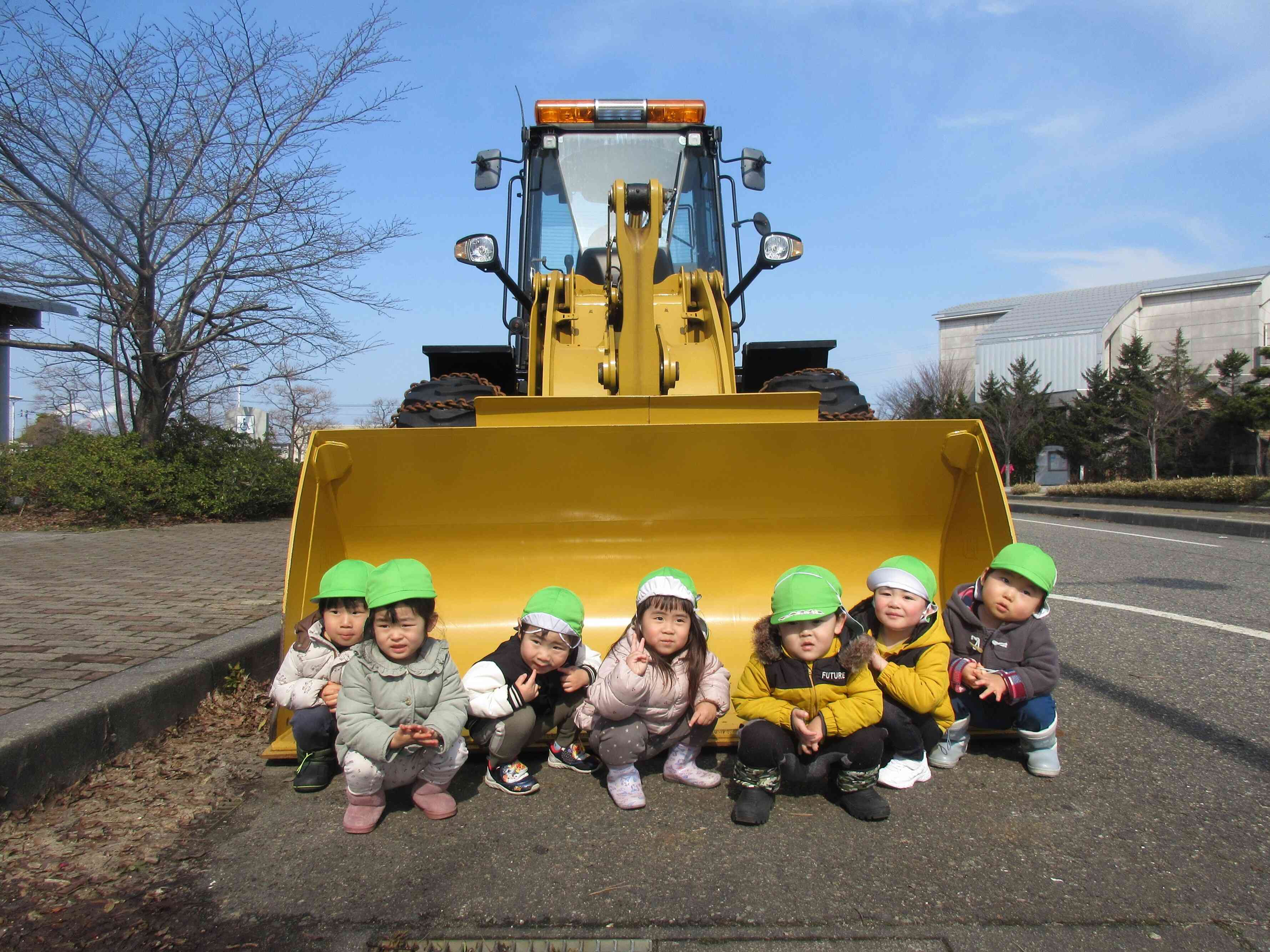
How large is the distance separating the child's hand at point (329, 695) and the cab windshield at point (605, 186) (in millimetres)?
3611

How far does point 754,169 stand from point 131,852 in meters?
4.94

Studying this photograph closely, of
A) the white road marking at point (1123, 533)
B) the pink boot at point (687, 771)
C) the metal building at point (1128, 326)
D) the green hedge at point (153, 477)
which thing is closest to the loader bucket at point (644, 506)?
the pink boot at point (687, 771)

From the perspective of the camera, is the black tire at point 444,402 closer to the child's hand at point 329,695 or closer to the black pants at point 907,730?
the child's hand at point 329,695

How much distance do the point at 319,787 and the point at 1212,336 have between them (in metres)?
59.2

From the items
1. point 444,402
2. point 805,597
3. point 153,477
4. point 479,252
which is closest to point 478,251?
point 479,252

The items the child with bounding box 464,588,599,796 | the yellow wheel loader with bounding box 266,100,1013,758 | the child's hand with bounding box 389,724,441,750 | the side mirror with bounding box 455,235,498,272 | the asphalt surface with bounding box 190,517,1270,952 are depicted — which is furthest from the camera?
the side mirror with bounding box 455,235,498,272

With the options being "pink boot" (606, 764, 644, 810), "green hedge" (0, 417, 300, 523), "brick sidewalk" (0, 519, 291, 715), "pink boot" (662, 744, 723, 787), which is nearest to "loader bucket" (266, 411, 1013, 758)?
"pink boot" (662, 744, 723, 787)

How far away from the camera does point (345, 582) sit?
3.06 m

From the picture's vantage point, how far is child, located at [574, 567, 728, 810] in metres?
2.90

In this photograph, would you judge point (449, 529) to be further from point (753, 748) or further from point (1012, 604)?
point (1012, 604)

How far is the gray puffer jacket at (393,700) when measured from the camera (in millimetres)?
2693

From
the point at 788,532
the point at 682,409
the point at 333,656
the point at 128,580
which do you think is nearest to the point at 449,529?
the point at 333,656

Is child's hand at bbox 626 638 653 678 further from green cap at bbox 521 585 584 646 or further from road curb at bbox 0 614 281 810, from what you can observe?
road curb at bbox 0 614 281 810

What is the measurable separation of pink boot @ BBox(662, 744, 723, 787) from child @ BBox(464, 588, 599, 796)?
0.96 feet
